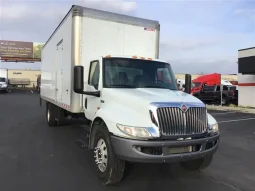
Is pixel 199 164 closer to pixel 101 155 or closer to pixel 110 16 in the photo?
pixel 101 155

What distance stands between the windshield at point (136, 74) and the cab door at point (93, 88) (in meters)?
0.25

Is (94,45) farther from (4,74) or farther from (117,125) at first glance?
(4,74)

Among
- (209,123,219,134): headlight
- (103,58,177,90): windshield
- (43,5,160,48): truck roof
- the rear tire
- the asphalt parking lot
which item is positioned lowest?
the asphalt parking lot

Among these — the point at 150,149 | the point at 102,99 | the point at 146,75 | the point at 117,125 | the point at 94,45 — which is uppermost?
the point at 94,45

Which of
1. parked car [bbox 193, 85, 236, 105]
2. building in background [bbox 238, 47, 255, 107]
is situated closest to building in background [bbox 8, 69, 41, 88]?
parked car [bbox 193, 85, 236, 105]

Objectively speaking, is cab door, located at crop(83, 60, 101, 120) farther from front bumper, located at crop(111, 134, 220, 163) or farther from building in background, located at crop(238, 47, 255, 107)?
building in background, located at crop(238, 47, 255, 107)

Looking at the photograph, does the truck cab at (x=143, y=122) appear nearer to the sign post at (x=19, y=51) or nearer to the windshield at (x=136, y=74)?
the windshield at (x=136, y=74)

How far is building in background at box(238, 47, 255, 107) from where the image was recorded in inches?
840

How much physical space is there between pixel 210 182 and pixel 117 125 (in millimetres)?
2042

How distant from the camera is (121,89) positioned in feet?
19.1

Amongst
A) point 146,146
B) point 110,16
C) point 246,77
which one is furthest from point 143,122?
point 246,77

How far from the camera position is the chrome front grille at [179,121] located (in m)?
4.85

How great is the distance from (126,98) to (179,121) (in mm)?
1025

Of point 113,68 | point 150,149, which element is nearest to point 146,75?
point 113,68
